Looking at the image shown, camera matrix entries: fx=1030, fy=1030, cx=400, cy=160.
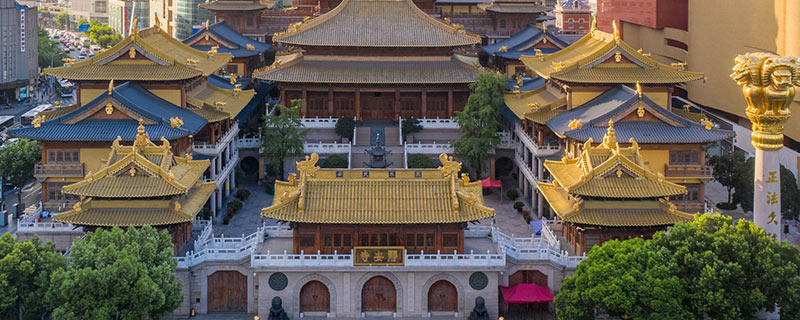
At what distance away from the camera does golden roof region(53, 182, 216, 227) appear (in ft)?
179

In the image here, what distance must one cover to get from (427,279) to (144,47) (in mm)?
32648

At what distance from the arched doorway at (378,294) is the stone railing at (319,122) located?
33.3m

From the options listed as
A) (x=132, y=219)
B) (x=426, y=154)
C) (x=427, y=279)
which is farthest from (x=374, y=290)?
(x=426, y=154)

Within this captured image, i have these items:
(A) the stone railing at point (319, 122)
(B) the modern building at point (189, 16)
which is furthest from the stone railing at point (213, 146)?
(B) the modern building at point (189, 16)

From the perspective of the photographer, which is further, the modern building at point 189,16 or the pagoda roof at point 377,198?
the modern building at point 189,16

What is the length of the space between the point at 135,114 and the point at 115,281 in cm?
2480

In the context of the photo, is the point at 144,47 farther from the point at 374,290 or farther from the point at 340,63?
the point at 374,290

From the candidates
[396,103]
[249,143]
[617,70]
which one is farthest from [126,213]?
[396,103]

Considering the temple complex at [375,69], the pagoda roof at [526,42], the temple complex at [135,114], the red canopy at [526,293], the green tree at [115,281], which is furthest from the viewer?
the pagoda roof at [526,42]

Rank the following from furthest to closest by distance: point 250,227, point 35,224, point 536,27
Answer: point 536,27
point 250,227
point 35,224

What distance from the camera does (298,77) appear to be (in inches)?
3455

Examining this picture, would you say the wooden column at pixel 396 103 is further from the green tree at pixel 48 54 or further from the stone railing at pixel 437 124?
the green tree at pixel 48 54

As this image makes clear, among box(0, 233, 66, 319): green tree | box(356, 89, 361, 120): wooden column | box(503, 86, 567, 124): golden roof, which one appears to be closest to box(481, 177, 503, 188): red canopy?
box(503, 86, 567, 124): golden roof

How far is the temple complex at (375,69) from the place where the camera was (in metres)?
88.6
